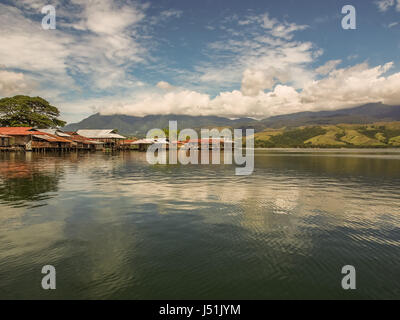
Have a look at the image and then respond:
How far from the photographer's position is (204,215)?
11930 millimetres

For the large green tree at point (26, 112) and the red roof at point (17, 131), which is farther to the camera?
the large green tree at point (26, 112)

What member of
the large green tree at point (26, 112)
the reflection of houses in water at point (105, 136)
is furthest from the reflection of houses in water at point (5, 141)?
the reflection of houses in water at point (105, 136)

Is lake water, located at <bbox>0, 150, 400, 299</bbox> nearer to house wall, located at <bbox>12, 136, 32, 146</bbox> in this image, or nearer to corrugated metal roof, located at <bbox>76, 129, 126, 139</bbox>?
house wall, located at <bbox>12, 136, 32, 146</bbox>

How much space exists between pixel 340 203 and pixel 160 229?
36.9 feet

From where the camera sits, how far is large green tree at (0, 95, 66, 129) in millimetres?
82075

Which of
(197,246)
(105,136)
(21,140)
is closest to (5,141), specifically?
(21,140)

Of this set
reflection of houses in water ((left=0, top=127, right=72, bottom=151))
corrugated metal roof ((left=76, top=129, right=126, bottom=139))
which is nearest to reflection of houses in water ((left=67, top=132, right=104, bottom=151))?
corrugated metal roof ((left=76, top=129, right=126, bottom=139))

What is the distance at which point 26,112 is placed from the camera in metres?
84.8

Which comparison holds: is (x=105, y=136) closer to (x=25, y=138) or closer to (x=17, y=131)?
(x=25, y=138)

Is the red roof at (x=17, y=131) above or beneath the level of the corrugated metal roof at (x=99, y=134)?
beneath

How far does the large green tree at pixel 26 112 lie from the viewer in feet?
269

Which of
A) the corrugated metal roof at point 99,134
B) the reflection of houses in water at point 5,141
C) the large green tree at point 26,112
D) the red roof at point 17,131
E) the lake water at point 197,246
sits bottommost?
the lake water at point 197,246

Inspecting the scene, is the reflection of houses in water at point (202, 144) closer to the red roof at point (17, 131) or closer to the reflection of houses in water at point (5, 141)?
the red roof at point (17, 131)
